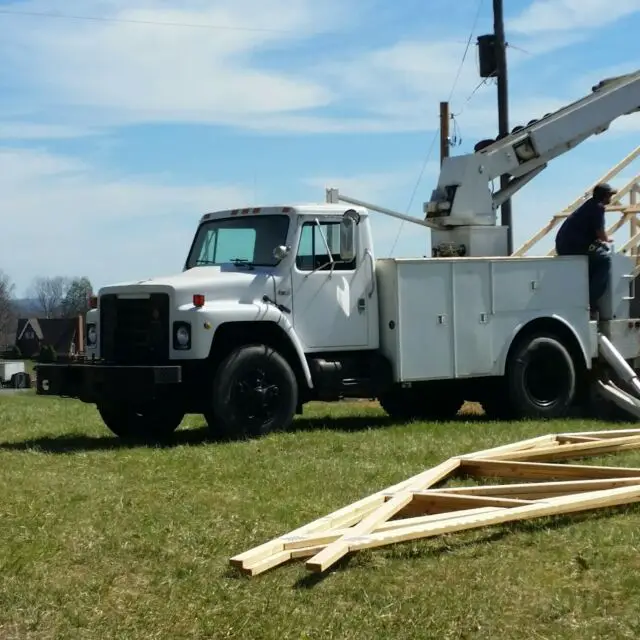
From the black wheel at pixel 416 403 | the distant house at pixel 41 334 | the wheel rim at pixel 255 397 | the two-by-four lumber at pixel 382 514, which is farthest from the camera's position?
the distant house at pixel 41 334

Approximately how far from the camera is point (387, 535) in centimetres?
630

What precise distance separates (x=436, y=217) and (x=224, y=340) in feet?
13.6

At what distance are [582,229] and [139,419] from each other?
585 cm

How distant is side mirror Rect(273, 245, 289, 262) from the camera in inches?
462

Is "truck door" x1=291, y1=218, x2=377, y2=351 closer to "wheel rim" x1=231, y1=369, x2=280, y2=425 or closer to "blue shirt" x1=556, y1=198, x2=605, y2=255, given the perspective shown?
"wheel rim" x1=231, y1=369, x2=280, y2=425

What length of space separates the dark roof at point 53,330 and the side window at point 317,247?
3076 inches

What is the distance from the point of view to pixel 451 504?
7.26 meters

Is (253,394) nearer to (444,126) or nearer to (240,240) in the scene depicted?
(240,240)

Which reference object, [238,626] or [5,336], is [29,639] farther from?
[5,336]

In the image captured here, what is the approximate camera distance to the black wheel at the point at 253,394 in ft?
36.4

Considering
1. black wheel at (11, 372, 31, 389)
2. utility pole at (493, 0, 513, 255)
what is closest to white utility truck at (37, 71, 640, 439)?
utility pole at (493, 0, 513, 255)

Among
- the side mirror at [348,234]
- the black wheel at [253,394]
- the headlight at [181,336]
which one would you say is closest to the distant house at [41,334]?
the side mirror at [348,234]

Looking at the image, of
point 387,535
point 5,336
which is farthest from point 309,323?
point 5,336

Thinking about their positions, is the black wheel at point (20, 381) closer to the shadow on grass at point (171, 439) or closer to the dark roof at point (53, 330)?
the dark roof at point (53, 330)
